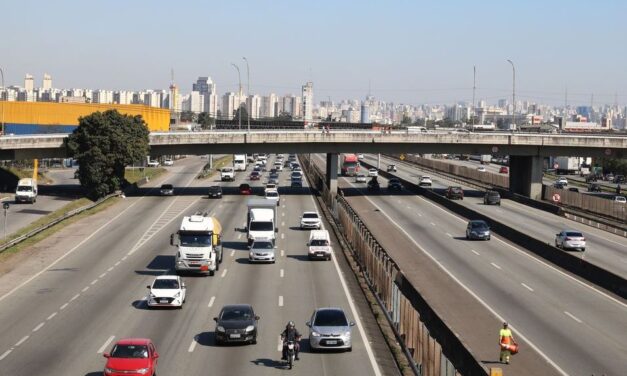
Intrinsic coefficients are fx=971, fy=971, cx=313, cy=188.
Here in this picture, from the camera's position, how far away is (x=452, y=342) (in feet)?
90.1

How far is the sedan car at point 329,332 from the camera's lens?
2872cm

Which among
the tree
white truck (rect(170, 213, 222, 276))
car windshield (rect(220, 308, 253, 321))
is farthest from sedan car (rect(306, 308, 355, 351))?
the tree

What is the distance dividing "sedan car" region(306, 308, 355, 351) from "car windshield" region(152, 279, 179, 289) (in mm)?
9110

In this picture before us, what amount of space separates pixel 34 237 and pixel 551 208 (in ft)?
151

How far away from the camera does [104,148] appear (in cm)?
9100

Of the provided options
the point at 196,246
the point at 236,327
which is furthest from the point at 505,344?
the point at 196,246

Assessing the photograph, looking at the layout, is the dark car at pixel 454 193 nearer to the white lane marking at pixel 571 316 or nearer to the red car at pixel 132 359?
the white lane marking at pixel 571 316

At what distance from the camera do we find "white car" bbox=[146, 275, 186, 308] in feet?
120

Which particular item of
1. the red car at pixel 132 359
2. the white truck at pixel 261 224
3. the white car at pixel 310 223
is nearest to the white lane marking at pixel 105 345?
the red car at pixel 132 359

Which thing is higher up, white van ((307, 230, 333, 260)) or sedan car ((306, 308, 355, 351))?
sedan car ((306, 308, 355, 351))

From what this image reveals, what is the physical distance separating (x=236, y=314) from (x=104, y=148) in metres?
63.4

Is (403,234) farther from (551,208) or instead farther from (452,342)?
(452,342)

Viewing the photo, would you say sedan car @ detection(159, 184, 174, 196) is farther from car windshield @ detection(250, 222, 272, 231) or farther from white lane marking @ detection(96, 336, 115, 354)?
white lane marking @ detection(96, 336, 115, 354)

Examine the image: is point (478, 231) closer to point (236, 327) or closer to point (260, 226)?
point (260, 226)
